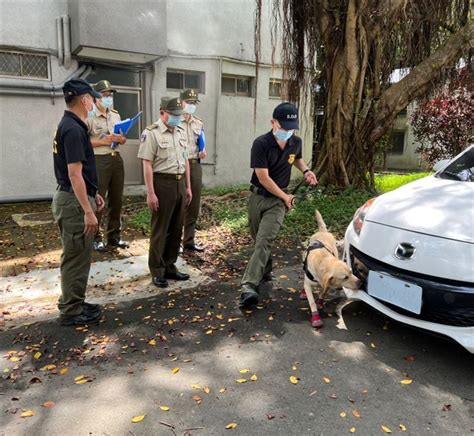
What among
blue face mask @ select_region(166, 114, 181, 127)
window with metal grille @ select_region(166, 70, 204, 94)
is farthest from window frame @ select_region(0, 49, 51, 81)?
blue face mask @ select_region(166, 114, 181, 127)

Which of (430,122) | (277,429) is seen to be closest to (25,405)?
(277,429)

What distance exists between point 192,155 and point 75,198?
2.30m

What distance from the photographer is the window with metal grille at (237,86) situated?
34.4 ft

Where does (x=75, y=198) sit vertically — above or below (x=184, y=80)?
below

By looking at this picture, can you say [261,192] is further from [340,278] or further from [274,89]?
[274,89]

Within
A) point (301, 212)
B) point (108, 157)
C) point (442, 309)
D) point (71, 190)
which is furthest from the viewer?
point (301, 212)

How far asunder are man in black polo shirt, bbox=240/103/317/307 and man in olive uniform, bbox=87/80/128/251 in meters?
2.03

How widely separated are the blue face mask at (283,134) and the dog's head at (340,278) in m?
1.28

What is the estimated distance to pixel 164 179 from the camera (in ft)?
14.2

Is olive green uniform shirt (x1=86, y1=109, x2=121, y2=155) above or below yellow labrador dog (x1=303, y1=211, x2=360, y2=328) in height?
above

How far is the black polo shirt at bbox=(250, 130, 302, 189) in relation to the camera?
398 centimetres

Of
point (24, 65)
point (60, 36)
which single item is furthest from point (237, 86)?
point (24, 65)

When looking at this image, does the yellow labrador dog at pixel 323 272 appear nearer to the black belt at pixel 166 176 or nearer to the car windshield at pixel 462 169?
the car windshield at pixel 462 169

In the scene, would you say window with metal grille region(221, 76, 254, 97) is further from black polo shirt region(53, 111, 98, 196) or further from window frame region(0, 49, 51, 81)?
black polo shirt region(53, 111, 98, 196)
